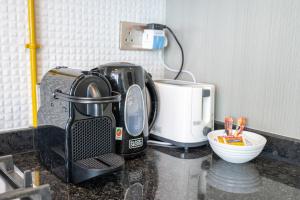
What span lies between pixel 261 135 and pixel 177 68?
0.43 metres

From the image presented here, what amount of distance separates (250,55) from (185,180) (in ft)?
1.50

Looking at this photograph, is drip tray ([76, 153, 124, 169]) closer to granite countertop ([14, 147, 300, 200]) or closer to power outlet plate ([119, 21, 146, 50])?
granite countertop ([14, 147, 300, 200])

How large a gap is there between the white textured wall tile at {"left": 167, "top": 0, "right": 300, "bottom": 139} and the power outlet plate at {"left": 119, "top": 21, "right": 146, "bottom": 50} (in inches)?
6.5

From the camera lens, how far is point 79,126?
69 centimetres

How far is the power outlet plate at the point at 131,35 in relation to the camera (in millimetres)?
1089

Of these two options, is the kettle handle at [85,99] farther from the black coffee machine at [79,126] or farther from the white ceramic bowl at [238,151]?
the white ceramic bowl at [238,151]

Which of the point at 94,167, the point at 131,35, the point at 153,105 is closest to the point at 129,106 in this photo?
the point at 153,105

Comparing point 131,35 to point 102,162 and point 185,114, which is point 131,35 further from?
point 102,162

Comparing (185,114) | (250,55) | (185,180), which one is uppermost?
(250,55)

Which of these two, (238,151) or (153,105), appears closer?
(238,151)

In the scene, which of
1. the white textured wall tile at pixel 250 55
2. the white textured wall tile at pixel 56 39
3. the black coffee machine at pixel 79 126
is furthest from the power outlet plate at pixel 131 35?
the black coffee machine at pixel 79 126

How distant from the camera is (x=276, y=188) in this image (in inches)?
28.2

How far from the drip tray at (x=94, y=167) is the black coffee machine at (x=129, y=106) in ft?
0.44

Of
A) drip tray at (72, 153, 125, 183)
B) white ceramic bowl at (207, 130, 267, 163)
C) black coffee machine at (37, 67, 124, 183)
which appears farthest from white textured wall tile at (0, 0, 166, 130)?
white ceramic bowl at (207, 130, 267, 163)
